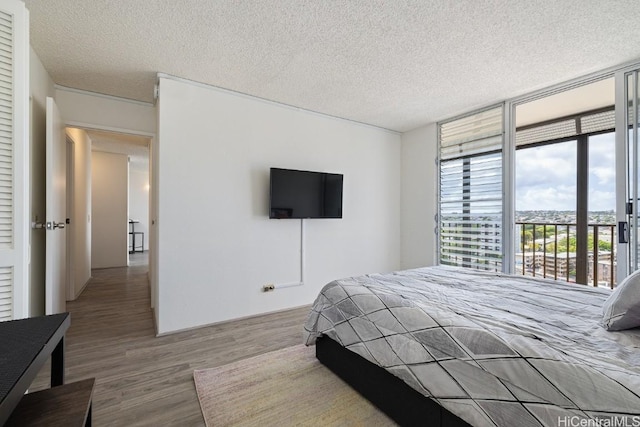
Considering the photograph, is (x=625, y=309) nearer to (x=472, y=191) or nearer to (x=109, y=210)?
(x=472, y=191)

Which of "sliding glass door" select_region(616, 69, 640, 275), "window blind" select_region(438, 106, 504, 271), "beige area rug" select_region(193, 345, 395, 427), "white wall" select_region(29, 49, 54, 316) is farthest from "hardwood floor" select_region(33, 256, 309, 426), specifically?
"sliding glass door" select_region(616, 69, 640, 275)

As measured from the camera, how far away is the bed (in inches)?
35.9

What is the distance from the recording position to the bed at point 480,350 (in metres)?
0.91

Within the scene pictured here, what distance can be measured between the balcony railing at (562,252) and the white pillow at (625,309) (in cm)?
276

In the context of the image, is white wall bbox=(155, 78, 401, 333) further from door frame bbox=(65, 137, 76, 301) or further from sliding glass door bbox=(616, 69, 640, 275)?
sliding glass door bbox=(616, 69, 640, 275)

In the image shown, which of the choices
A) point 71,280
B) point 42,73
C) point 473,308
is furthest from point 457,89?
point 71,280

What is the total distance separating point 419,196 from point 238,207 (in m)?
2.79

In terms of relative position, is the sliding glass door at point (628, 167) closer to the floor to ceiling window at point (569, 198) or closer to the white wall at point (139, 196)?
the floor to ceiling window at point (569, 198)

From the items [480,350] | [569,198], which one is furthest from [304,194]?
[569,198]

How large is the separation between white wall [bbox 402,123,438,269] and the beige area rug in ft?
8.93

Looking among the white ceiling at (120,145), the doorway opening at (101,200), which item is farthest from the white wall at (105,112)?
the white ceiling at (120,145)

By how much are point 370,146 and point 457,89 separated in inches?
59.3

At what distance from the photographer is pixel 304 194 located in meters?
3.49

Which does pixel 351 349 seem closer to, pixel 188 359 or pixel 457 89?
pixel 188 359
